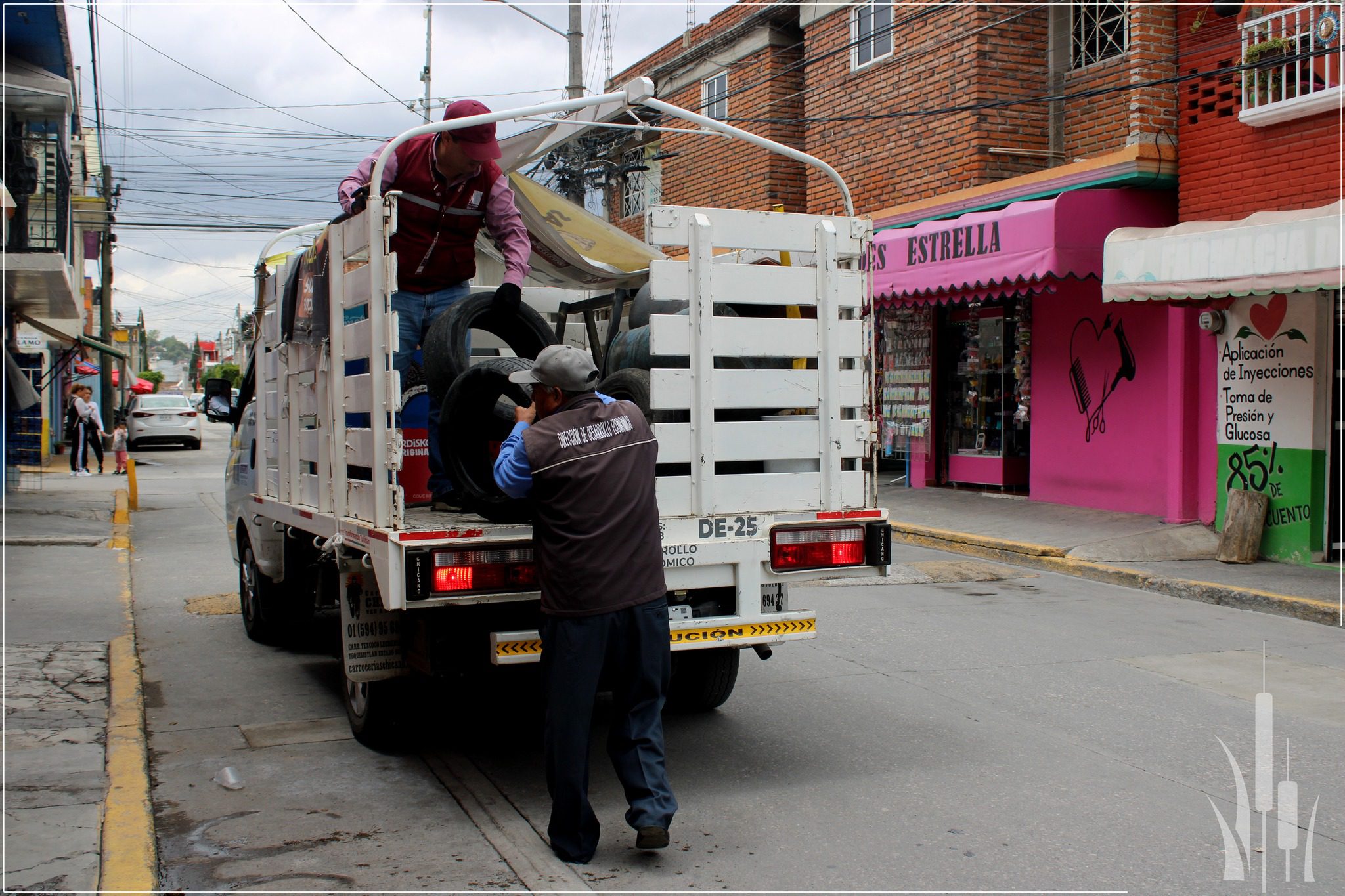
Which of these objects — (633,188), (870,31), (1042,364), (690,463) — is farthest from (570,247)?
(633,188)

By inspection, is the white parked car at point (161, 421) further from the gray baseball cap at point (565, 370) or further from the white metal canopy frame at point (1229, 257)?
the gray baseball cap at point (565, 370)

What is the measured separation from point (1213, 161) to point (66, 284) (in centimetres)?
1511

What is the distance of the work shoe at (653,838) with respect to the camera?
13.7 feet

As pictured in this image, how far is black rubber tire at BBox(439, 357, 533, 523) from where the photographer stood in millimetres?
5020

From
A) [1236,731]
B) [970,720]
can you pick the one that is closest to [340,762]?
[970,720]

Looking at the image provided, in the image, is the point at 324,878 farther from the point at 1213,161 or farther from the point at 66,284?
the point at 66,284

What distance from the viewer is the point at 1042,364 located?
15.1 meters

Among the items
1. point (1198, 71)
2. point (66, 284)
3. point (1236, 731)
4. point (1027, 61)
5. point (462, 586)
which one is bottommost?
point (1236, 731)

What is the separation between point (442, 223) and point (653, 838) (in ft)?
10.8

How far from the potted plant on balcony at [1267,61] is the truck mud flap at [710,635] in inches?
335

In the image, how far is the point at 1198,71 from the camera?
40.7 feet

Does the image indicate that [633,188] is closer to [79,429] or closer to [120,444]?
[120,444]

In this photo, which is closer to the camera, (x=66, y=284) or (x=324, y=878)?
(x=324, y=878)

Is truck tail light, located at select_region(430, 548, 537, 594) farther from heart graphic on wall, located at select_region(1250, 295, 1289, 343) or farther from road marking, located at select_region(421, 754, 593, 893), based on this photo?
heart graphic on wall, located at select_region(1250, 295, 1289, 343)
